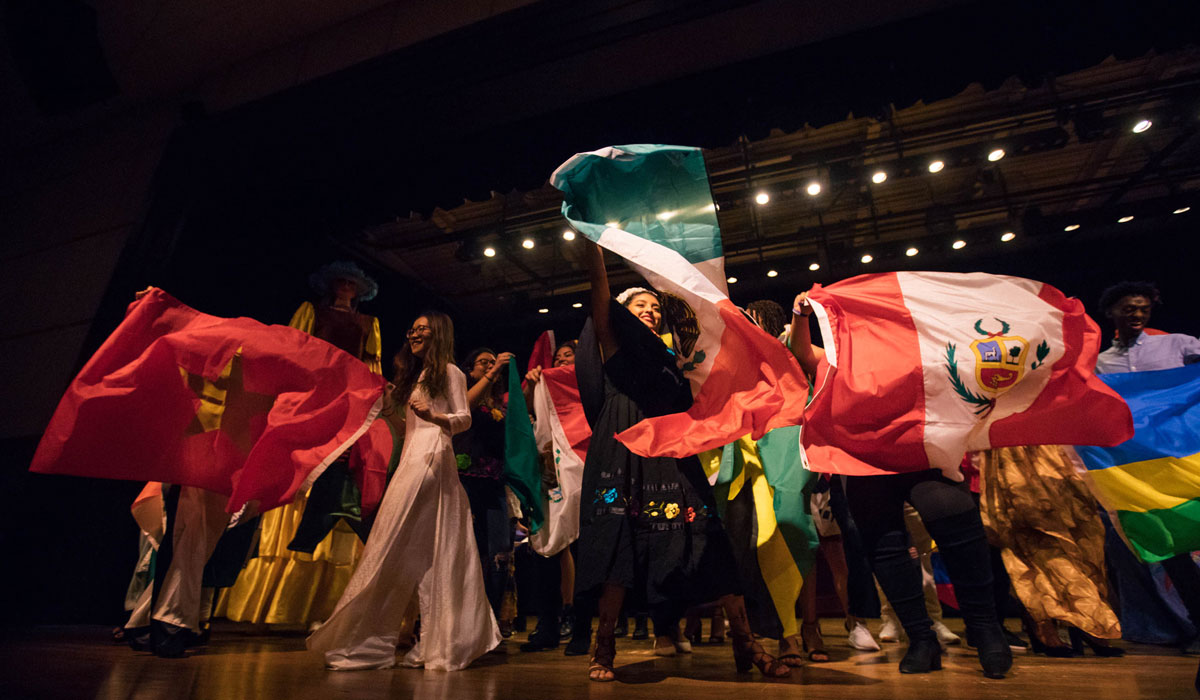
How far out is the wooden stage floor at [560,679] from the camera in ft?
5.68

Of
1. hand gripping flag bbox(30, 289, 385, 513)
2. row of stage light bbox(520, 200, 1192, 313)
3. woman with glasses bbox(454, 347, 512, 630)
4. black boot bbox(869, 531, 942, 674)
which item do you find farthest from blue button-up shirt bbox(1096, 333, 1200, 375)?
hand gripping flag bbox(30, 289, 385, 513)

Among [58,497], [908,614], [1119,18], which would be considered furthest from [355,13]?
[908,614]

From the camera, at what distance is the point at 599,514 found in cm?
221

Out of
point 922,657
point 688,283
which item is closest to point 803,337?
point 688,283

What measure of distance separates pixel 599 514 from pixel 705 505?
37 centimetres

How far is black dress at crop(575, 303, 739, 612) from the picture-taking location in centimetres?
209

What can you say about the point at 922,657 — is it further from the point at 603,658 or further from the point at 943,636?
the point at 943,636

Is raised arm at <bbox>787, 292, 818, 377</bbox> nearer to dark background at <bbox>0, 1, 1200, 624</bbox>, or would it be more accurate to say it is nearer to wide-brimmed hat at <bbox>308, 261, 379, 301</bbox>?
dark background at <bbox>0, 1, 1200, 624</bbox>

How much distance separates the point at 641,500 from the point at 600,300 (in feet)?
2.39

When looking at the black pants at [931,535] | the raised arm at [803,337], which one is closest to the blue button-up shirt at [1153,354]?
the raised arm at [803,337]

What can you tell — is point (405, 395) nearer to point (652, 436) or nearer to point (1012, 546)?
point (652, 436)

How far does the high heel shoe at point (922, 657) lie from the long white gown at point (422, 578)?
153cm

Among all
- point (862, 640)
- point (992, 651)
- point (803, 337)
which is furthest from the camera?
point (862, 640)

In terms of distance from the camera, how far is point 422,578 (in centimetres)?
257
